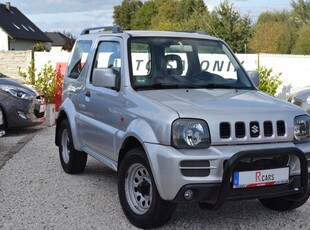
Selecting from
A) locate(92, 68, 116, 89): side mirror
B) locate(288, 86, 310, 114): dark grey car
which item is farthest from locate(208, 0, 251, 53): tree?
locate(92, 68, 116, 89): side mirror

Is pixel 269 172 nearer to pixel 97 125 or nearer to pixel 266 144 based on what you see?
pixel 266 144

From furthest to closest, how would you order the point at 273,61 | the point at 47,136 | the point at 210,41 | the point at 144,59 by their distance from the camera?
the point at 273,61 → the point at 47,136 → the point at 210,41 → the point at 144,59

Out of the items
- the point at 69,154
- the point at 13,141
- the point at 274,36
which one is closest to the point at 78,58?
the point at 69,154

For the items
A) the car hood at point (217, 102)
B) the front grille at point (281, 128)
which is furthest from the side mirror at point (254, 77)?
the front grille at point (281, 128)

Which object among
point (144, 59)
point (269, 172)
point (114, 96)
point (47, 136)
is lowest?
point (47, 136)

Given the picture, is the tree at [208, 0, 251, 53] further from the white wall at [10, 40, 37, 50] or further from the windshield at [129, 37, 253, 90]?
the windshield at [129, 37, 253, 90]

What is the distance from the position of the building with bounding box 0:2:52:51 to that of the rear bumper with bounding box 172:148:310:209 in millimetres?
50642

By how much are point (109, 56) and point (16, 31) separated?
53975 millimetres

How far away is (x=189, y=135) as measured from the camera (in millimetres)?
4258

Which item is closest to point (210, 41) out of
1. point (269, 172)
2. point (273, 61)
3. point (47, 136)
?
point (269, 172)

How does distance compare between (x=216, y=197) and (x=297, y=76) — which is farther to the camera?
(x=297, y=76)

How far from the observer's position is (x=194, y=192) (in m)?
4.25

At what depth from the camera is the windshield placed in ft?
17.3

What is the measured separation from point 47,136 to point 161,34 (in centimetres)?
578
